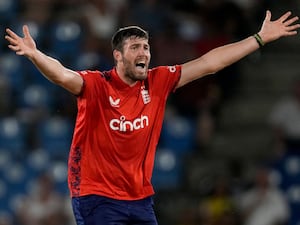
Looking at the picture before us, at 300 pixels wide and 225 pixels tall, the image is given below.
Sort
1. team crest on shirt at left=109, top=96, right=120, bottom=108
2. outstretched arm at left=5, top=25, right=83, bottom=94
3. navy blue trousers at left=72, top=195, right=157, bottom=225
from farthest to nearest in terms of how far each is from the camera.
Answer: team crest on shirt at left=109, top=96, right=120, bottom=108 → navy blue trousers at left=72, top=195, right=157, bottom=225 → outstretched arm at left=5, top=25, right=83, bottom=94

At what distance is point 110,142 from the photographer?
725 cm

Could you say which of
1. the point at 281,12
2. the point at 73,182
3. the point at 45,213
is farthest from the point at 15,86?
the point at 73,182

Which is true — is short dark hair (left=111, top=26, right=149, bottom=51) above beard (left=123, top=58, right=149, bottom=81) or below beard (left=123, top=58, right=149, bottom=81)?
above

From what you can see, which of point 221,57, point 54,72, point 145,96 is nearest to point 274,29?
point 221,57

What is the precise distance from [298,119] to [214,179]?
1301 millimetres

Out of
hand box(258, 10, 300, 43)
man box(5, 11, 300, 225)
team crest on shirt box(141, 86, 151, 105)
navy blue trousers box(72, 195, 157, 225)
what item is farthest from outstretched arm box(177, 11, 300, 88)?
navy blue trousers box(72, 195, 157, 225)

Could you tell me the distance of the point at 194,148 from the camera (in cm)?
1290

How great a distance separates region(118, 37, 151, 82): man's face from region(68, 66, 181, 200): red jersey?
133mm

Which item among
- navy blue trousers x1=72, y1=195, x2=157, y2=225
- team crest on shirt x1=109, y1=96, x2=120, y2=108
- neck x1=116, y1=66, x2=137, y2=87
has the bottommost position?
navy blue trousers x1=72, y1=195, x2=157, y2=225

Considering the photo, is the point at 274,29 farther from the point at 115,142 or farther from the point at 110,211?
the point at 110,211

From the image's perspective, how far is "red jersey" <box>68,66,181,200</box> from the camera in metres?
7.25

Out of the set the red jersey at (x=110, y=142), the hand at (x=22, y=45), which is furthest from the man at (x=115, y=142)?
the hand at (x=22, y=45)

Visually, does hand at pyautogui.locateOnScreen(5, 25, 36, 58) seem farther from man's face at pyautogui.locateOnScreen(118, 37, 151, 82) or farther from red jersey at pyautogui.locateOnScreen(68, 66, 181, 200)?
man's face at pyautogui.locateOnScreen(118, 37, 151, 82)

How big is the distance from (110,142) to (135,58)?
2.02ft
